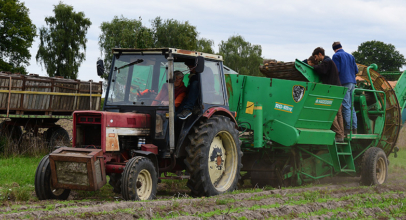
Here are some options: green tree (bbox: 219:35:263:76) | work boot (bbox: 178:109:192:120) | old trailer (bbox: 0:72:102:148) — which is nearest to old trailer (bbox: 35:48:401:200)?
work boot (bbox: 178:109:192:120)

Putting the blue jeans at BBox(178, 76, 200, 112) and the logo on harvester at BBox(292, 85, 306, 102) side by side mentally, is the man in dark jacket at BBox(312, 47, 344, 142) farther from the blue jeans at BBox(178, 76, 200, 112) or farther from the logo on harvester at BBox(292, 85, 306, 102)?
the blue jeans at BBox(178, 76, 200, 112)

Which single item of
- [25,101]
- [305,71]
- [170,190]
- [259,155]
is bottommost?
[170,190]

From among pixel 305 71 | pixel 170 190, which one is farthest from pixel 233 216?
pixel 305 71

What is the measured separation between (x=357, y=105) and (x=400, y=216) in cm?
550

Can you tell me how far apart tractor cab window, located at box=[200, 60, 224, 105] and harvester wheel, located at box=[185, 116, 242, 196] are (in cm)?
38

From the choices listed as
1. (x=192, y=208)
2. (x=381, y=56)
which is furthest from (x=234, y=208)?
(x=381, y=56)

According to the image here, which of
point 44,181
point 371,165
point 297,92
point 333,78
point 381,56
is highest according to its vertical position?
point 381,56

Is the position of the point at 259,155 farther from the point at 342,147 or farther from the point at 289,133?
the point at 342,147

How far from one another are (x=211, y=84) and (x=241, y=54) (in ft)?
192

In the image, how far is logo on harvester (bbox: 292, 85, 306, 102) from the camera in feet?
31.0

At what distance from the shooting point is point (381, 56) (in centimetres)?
5362

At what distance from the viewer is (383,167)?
37.6 feet

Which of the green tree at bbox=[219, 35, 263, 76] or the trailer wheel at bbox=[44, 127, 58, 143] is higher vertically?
the green tree at bbox=[219, 35, 263, 76]

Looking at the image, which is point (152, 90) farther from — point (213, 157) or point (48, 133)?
point (48, 133)
